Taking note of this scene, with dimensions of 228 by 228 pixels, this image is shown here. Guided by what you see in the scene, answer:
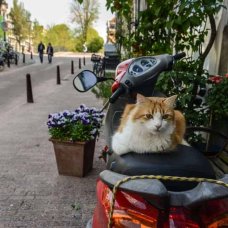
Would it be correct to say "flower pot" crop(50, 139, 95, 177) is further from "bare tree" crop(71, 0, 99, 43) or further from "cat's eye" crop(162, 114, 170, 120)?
"bare tree" crop(71, 0, 99, 43)

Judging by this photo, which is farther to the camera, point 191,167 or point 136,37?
point 136,37

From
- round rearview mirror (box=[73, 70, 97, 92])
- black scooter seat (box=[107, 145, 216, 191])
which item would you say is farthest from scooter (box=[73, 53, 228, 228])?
round rearview mirror (box=[73, 70, 97, 92])

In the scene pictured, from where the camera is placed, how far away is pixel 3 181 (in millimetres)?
4895

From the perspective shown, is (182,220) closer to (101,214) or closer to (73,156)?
(101,214)

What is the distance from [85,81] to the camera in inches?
123

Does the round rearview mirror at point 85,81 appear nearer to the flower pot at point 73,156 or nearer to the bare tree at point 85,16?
the flower pot at point 73,156

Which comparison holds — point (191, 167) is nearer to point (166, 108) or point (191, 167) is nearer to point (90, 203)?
point (166, 108)

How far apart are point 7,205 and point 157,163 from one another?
2.84 metres

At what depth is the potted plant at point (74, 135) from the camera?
4.73 metres

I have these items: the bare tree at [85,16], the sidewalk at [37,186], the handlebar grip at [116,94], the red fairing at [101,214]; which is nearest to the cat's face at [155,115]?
the red fairing at [101,214]

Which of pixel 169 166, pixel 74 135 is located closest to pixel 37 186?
pixel 74 135

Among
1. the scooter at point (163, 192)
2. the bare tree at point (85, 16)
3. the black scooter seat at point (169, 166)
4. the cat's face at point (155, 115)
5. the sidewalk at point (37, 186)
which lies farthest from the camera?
the bare tree at point (85, 16)

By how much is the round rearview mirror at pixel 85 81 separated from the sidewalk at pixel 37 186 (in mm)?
1442

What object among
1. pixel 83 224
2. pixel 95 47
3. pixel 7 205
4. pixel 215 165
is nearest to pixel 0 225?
pixel 7 205
